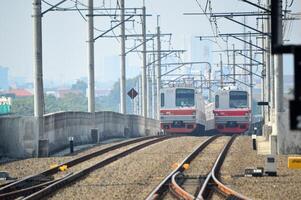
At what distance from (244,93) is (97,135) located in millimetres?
17644

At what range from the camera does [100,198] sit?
14.5 m

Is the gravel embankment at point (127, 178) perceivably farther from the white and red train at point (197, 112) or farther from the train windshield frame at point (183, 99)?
the train windshield frame at point (183, 99)

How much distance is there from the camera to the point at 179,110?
49375 mm

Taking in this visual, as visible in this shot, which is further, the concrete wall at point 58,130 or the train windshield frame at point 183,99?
the train windshield frame at point 183,99

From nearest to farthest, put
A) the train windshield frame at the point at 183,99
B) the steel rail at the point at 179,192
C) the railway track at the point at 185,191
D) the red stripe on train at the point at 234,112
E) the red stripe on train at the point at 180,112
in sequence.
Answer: the steel rail at the point at 179,192
the railway track at the point at 185,191
the red stripe on train at the point at 180,112
the train windshield frame at the point at 183,99
the red stripe on train at the point at 234,112

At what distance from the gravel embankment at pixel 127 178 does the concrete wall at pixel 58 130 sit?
359 centimetres

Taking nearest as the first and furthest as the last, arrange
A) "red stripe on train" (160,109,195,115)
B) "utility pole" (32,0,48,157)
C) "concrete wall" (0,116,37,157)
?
"utility pole" (32,0,48,157) → "concrete wall" (0,116,37,157) → "red stripe on train" (160,109,195,115)

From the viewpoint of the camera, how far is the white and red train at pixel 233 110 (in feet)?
171

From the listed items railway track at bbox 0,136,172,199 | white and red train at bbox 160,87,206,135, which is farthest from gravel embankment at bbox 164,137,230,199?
white and red train at bbox 160,87,206,135

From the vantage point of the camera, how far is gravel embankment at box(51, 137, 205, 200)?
15219 millimetres

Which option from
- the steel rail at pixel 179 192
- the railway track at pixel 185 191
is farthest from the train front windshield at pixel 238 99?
the steel rail at pixel 179 192

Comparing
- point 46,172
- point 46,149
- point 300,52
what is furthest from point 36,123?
point 300,52

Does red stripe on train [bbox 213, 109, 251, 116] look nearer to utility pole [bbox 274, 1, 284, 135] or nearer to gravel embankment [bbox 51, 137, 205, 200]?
gravel embankment [bbox 51, 137, 205, 200]

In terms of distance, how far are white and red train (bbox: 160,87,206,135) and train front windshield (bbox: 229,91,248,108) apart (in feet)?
10.7
